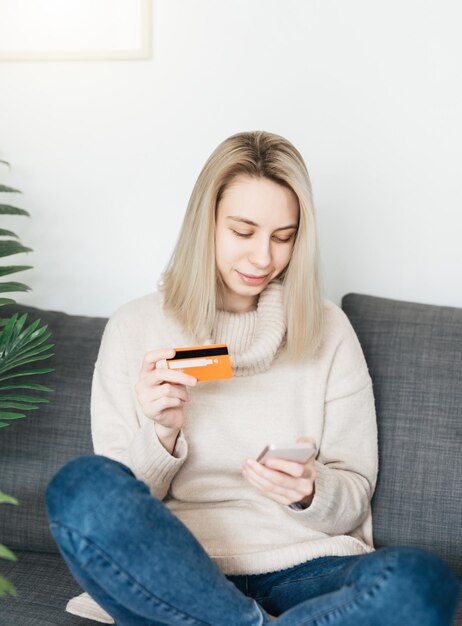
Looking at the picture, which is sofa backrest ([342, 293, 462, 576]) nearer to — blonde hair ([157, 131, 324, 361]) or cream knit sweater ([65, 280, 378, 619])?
cream knit sweater ([65, 280, 378, 619])

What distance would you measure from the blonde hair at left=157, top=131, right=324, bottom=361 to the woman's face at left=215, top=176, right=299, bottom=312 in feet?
0.05

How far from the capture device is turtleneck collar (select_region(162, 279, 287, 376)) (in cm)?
149

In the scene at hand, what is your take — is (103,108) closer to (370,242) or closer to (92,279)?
(92,279)

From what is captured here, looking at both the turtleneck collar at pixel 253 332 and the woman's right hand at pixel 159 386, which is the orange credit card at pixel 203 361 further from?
the turtleneck collar at pixel 253 332

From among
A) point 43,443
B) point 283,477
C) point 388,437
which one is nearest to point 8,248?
point 43,443

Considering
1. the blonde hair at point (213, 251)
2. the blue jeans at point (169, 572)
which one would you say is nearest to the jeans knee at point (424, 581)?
the blue jeans at point (169, 572)

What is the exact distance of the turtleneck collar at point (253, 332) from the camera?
1.49 meters

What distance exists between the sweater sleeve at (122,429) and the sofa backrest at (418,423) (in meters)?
0.46

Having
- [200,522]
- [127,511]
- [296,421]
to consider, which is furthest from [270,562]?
[127,511]

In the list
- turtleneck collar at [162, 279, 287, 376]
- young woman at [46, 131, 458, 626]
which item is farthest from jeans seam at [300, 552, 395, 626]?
turtleneck collar at [162, 279, 287, 376]

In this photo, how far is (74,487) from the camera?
1.10 meters

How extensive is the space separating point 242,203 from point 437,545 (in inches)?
30.6

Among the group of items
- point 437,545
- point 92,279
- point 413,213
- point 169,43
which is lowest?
point 437,545

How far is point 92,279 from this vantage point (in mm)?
2008
